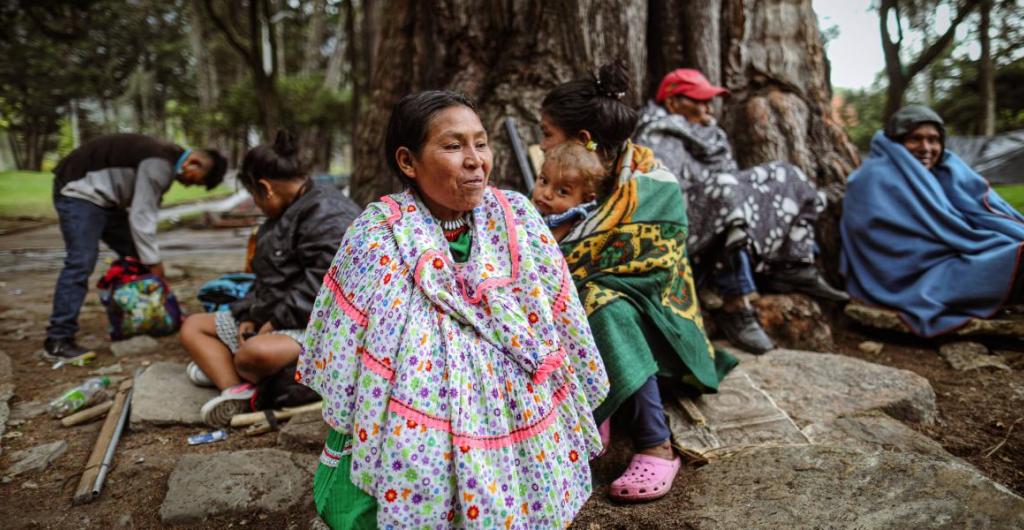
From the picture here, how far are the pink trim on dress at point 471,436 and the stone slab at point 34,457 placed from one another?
218cm

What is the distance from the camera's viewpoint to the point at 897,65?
10.2 metres

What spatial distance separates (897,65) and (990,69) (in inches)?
116

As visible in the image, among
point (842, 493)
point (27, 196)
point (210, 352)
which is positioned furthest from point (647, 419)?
point (27, 196)

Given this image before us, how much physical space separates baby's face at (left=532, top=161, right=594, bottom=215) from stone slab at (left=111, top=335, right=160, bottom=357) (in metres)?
3.21

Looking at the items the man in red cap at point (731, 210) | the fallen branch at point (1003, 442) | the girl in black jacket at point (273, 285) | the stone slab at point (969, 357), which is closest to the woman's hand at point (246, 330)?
the girl in black jacket at point (273, 285)

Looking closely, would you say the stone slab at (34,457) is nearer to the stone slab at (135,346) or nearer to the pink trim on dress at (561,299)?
the stone slab at (135,346)

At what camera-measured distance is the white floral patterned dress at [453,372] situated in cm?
147

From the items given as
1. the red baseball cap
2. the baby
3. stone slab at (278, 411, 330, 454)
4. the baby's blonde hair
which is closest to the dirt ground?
stone slab at (278, 411, 330, 454)

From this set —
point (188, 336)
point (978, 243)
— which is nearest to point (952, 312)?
point (978, 243)

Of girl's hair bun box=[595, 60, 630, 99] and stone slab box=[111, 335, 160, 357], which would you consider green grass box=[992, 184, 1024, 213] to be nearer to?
girl's hair bun box=[595, 60, 630, 99]

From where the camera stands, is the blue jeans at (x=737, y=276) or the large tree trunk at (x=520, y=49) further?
the large tree trunk at (x=520, y=49)

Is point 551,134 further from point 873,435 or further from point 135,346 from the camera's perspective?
point 135,346

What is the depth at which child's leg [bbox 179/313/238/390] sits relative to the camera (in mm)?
3104

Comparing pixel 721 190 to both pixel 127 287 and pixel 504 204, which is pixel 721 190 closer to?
pixel 504 204
